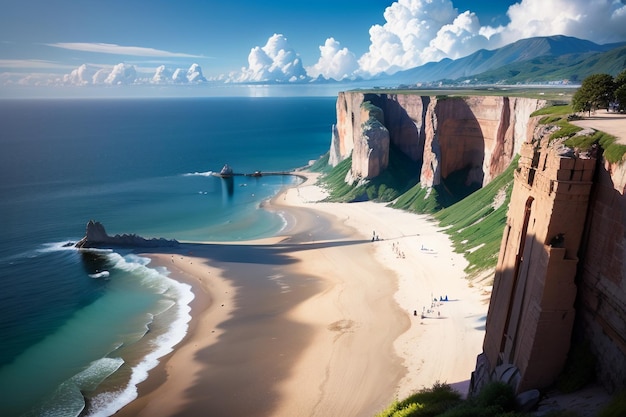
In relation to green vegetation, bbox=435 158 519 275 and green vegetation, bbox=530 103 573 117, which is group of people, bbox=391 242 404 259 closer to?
green vegetation, bbox=435 158 519 275

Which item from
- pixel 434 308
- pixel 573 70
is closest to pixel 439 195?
pixel 434 308

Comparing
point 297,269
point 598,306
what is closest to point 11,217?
point 297,269

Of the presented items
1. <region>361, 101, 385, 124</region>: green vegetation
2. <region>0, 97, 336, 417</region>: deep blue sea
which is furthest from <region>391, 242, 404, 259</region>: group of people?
<region>361, 101, 385, 124</region>: green vegetation

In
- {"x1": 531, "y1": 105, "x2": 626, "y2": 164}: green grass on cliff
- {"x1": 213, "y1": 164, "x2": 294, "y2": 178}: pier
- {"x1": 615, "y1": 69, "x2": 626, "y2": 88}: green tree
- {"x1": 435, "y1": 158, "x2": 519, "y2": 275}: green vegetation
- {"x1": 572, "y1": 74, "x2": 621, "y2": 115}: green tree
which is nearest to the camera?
{"x1": 531, "y1": 105, "x2": 626, "y2": 164}: green grass on cliff

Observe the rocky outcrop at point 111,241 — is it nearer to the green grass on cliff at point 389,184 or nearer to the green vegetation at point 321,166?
the green grass on cliff at point 389,184

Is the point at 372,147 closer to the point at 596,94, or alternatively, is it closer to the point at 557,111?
the point at 557,111

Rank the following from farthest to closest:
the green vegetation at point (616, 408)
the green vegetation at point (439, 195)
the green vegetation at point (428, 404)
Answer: the green vegetation at point (439, 195) < the green vegetation at point (428, 404) < the green vegetation at point (616, 408)

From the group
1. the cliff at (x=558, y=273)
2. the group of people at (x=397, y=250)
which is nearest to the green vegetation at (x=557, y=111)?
the cliff at (x=558, y=273)
